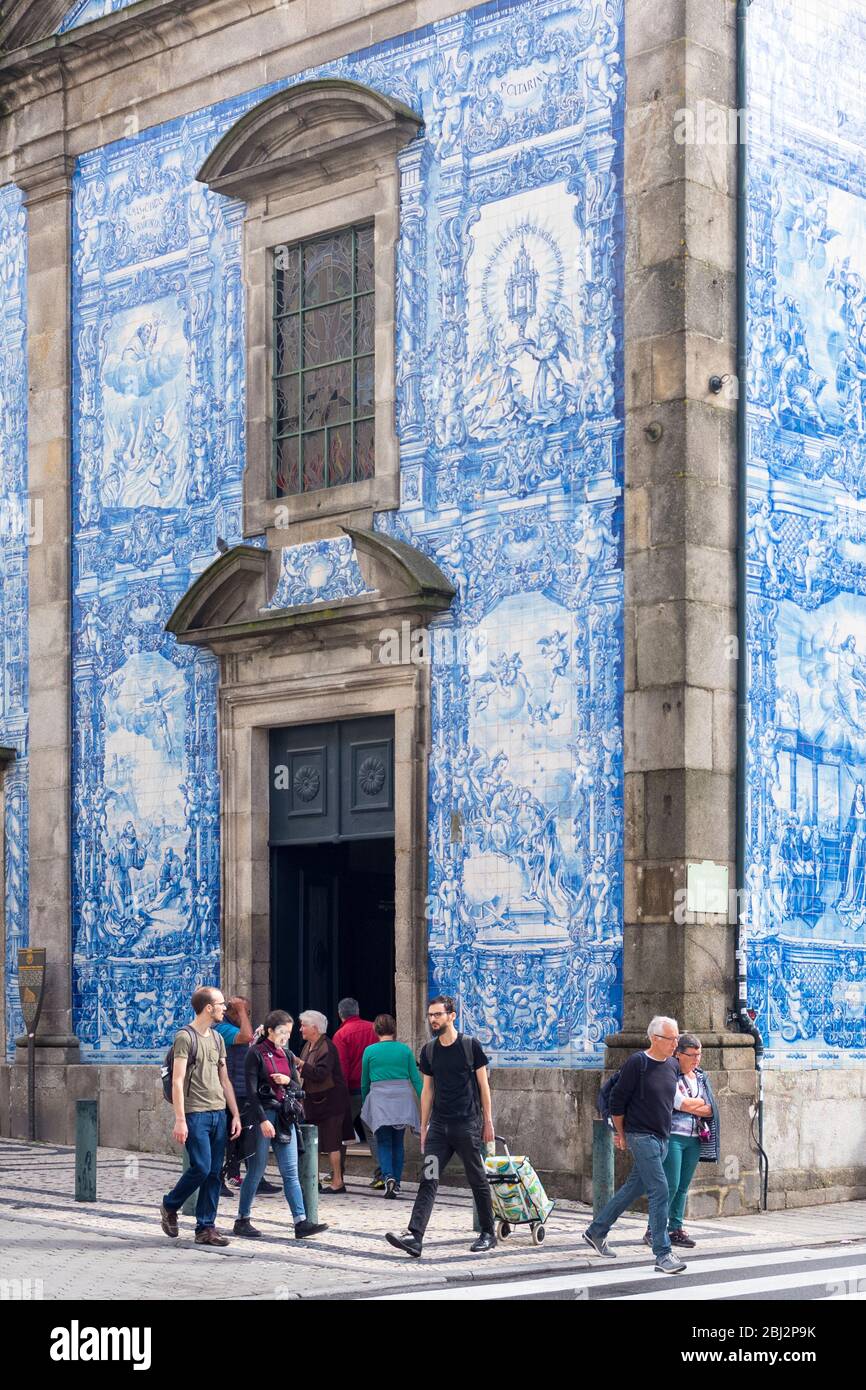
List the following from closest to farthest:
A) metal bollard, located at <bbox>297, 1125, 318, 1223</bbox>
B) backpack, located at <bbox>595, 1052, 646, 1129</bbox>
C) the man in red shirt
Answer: backpack, located at <bbox>595, 1052, 646, 1129</bbox> < metal bollard, located at <bbox>297, 1125, 318, 1223</bbox> < the man in red shirt

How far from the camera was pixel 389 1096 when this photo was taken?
16.5 m

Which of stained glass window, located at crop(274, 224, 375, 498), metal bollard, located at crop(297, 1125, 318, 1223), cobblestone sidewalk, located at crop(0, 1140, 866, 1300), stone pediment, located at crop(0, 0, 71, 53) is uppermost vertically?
stone pediment, located at crop(0, 0, 71, 53)

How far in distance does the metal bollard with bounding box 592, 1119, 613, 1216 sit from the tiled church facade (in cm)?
192

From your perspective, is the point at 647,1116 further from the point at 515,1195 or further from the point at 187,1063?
the point at 187,1063

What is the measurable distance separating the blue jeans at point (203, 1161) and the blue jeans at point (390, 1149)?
3009 mm

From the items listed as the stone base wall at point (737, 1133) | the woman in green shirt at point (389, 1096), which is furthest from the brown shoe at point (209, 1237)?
the stone base wall at point (737, 1133)

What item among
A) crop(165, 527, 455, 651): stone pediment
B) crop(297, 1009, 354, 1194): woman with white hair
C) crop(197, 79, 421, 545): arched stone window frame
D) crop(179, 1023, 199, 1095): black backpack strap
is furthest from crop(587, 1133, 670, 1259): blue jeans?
crop(197, 79, 421, 545): arched stone window frame

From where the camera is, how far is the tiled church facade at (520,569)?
54.6 feet

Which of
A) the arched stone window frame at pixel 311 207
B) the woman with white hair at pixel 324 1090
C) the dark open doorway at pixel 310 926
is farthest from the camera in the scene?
the dark open doorway at pixel 310 926

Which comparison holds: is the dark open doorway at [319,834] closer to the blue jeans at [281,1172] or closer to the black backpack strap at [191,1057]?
the blue jeans at [281,1172]

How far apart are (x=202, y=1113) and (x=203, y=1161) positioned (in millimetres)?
273

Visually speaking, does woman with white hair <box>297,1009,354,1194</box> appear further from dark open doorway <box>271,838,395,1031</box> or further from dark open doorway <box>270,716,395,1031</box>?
dark open doorway <box>271,838,395,1031</box>

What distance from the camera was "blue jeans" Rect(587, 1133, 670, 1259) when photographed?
12.8 meters

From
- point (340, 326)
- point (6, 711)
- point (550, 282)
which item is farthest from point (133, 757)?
point (550, 282)
